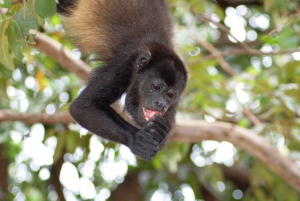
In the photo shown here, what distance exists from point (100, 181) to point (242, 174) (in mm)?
1745

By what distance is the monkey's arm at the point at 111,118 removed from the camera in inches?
128

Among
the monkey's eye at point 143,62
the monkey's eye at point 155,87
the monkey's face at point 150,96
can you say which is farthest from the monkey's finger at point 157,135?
the monkey's eye at point 143,62

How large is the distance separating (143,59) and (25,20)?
3.59 feet

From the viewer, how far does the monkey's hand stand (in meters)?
3.21

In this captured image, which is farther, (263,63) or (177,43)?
(263,63)

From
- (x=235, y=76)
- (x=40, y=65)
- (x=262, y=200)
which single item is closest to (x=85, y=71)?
(x=40, y=65)

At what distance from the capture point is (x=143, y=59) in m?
3.55

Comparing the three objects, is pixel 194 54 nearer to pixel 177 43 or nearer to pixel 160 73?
pixel 177 43

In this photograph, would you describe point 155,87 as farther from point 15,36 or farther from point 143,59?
point 15,36

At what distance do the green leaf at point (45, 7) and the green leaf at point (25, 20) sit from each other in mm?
47

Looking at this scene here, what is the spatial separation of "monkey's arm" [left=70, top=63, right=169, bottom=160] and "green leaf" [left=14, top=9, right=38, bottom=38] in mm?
878

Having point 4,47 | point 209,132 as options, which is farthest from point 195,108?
point 4,47

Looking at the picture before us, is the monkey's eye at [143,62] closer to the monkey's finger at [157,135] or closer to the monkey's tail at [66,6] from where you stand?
the monkey's finger at [157,135]

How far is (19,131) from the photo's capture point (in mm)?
4773
